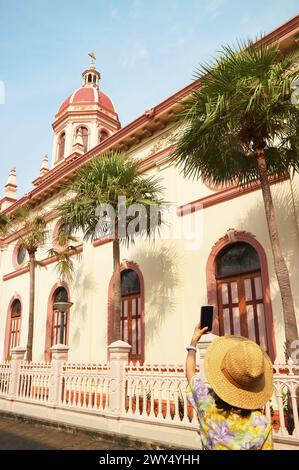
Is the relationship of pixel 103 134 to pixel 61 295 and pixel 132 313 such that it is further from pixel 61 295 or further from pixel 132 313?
pixel 132 313

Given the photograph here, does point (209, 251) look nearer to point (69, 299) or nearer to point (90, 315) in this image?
point (90, 315)

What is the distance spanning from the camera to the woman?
1.86 metres

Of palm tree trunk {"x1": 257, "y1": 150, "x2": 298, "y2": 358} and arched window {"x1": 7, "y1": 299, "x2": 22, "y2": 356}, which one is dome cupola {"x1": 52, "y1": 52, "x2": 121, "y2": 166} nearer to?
arched window {"x1": 7, "y1": 299, "x2": 22, "y2": 356}

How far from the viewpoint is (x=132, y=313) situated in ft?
36.8

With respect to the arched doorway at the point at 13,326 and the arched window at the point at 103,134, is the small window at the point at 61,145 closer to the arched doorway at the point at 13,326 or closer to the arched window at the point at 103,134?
the arched window at the point at 103,134

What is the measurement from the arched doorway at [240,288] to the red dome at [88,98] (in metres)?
19.0

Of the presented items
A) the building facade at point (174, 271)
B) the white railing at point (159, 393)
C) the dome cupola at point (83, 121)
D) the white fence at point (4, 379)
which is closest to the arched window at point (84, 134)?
the dome cupola at point (83, 121)

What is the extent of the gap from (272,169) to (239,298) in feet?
10.9

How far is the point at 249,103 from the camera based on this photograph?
18.2 feet

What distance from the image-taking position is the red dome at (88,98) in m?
24.8

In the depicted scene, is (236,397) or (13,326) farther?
(13,326)

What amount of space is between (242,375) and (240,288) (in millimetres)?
7278

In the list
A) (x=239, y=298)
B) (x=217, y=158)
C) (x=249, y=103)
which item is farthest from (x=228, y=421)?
(x=239, y=298)

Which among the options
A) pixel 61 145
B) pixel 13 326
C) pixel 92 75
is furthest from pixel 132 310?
pixel 92 75
